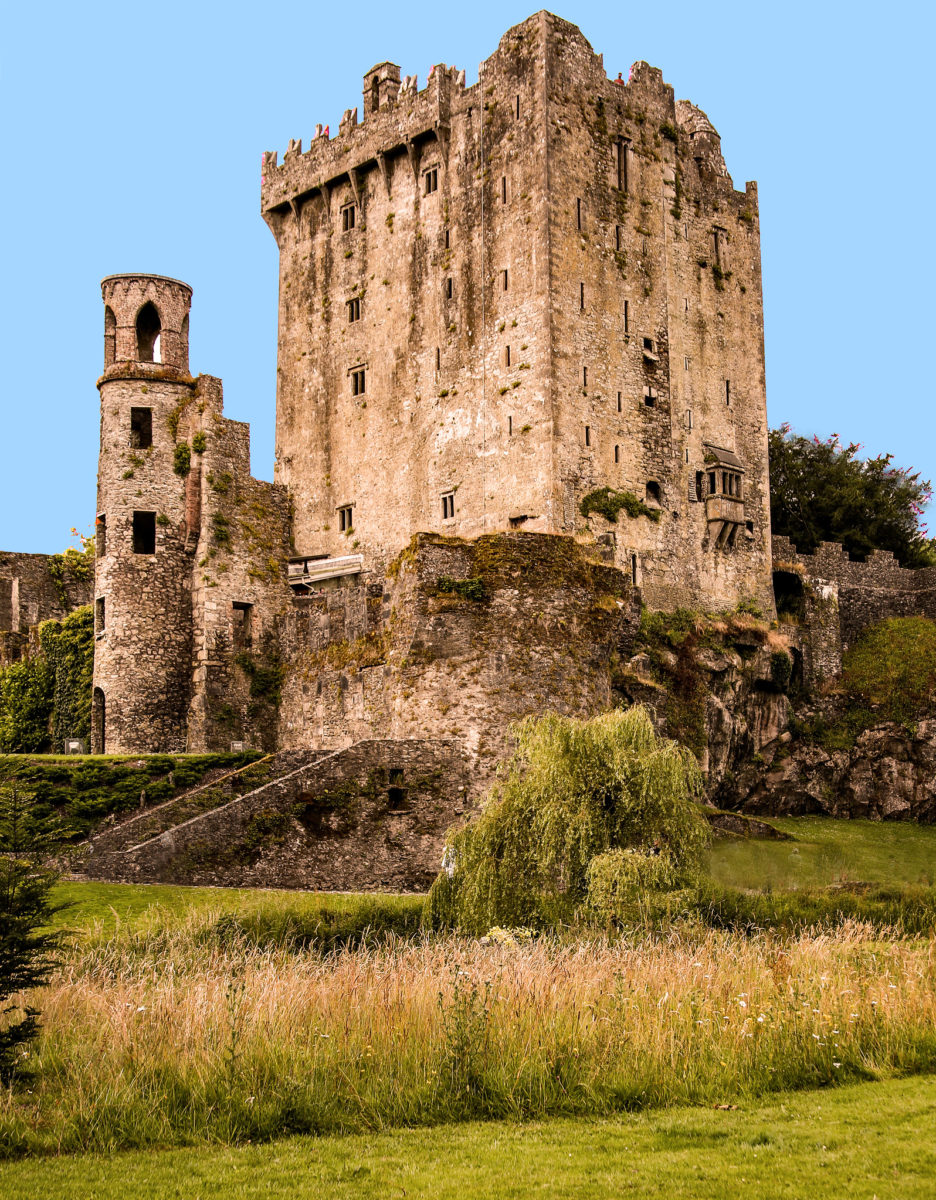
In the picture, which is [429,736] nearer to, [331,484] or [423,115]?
[331,484]

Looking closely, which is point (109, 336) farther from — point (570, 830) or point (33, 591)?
point (570, 830)

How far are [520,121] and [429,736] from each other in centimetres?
2406

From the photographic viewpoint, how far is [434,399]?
49281 mm

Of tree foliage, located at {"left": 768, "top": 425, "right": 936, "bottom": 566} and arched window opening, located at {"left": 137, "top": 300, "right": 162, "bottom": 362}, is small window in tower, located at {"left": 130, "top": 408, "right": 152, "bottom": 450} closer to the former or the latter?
arched window opening, located at {"left": 137, "top": 300, "right": 162, "bottom": 362}

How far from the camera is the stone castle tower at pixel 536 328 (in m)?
46.6

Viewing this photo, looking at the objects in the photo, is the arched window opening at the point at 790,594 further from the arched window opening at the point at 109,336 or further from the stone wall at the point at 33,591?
the stone wall at the point at 33,591

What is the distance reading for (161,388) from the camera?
147 ft

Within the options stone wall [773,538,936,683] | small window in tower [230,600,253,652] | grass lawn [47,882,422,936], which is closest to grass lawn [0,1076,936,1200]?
grass lawn [47,882,422,936]

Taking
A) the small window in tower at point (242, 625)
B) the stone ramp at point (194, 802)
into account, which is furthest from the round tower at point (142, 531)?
the stone ramp at point (194, 802)

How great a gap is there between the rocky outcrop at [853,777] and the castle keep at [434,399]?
5.46m

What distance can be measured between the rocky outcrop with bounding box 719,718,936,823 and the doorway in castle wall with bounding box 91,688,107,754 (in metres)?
18.9

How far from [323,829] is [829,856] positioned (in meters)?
15.6

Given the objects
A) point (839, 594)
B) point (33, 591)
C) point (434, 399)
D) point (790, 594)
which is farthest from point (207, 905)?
point (839, 594)

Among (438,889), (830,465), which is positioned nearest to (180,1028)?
(438,889)
